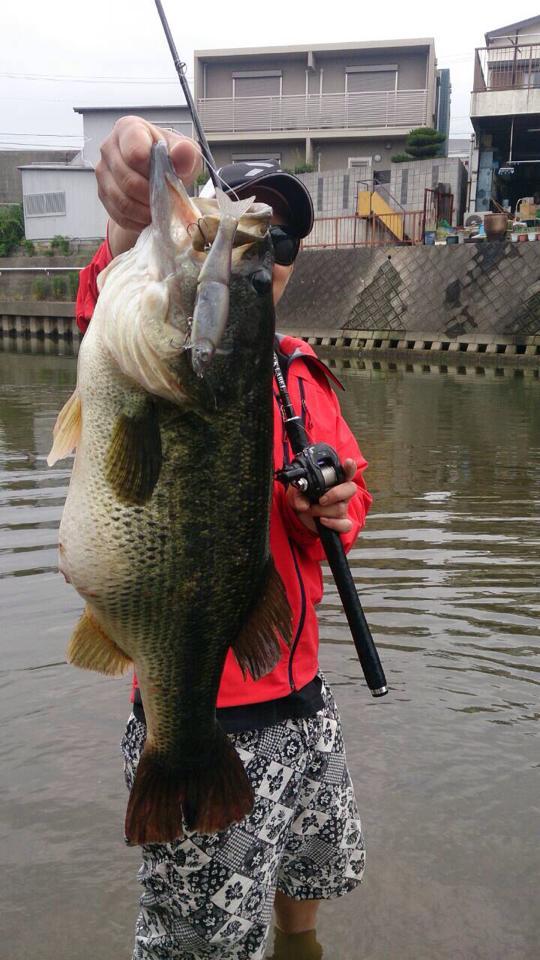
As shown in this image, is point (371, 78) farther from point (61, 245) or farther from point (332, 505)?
point (332, 505)

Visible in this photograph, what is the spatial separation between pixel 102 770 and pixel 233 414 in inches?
113

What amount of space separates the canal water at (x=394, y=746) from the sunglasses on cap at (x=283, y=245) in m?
2.40

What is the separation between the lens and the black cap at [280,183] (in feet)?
8.53

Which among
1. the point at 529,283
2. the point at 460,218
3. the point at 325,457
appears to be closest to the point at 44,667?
the point at 325,457

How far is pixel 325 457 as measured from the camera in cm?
231

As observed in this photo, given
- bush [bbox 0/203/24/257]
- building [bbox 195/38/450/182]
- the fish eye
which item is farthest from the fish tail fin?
bush [bbox 0/203/24/257]

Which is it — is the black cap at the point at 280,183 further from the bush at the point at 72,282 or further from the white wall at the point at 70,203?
the white wall at the point at 70,203

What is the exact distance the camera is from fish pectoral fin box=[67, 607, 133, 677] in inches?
88.8

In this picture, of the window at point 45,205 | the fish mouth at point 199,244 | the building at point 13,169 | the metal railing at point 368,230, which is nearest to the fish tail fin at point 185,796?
the fish mouth at point 199,244

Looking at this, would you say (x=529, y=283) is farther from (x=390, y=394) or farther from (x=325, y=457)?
(x=325, y=457)

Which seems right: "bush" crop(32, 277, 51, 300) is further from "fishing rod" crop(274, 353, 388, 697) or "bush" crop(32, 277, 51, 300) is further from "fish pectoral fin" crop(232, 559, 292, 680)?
"fish pectoral fin" crop(232, 559, 292, 680)

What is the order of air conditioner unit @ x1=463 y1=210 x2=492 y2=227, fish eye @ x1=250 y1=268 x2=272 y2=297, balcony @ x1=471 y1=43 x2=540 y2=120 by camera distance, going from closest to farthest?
1. fish eye @ x1=250 y1=268 x2=272 y2=297
2. air conditioner unit @ x1=463 y1=210 x2=492 y2=227
3. balcony @ x1=471 y1=43 x2=540 y2=120

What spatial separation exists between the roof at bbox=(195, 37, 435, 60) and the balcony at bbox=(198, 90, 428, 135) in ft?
5.40

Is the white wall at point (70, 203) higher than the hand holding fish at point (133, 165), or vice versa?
the white wall at point (70, 203)
